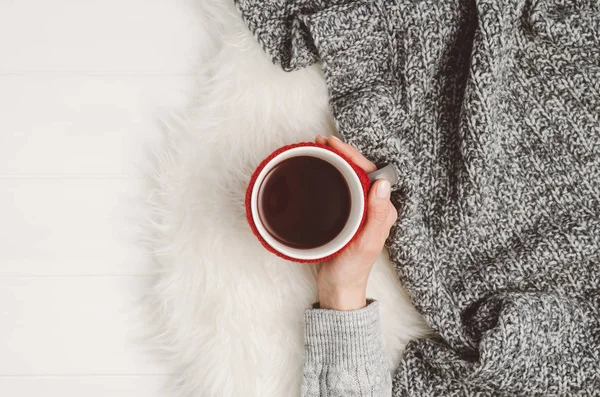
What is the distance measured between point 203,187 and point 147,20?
250mm

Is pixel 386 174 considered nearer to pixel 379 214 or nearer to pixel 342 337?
pixel 379 214

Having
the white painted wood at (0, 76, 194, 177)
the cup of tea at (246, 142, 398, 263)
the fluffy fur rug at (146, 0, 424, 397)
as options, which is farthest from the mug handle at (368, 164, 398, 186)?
the white painted wood at (0, 76, 194, 177)

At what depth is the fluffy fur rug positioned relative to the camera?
66 centimetres

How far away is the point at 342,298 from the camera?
63 centimetres

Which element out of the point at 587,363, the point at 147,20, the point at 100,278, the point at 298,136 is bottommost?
the point at 587,363

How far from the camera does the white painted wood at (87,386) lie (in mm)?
696

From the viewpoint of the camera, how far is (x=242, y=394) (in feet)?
2.16

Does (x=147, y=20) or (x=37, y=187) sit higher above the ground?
(x=147, y=20)

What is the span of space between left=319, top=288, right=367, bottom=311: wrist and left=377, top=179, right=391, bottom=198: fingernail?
14 centimetres

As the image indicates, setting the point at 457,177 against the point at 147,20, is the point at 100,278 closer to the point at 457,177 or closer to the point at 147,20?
the point at 147,20

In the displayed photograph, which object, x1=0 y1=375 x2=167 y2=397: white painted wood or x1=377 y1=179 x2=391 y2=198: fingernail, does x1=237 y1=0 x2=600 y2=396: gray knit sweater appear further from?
x1=0 y1=375 x2=167 y2=397: white painted wood

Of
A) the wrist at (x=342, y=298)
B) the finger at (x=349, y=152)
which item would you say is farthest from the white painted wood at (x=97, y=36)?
the wrist at (x=342, y=298)

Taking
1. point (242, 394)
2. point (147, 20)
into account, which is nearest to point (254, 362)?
point (242, 394)

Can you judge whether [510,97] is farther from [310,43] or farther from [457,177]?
[310,43]
